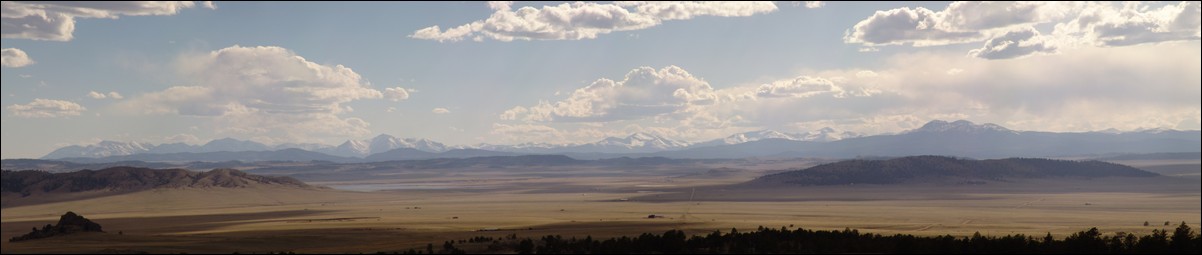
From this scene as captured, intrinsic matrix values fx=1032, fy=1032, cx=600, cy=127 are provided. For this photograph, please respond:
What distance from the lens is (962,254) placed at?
8412cm

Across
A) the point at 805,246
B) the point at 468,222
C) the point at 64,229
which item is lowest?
the point at 805,246

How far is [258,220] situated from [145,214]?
36.1 m

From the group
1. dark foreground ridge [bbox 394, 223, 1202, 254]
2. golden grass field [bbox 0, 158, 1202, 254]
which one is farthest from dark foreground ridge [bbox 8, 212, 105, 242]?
dark foreground ridge [bbox 394, 223, 1202, 254]

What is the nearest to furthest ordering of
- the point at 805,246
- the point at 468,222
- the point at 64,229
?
the point at 805,246
the point at 64,229
the point at 468,222

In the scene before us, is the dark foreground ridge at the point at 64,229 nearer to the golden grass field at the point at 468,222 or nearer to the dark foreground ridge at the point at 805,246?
the golden grass field at the point at 468,222

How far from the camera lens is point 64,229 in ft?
355

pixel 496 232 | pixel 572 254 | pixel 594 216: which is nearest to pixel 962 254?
pixel 572 254

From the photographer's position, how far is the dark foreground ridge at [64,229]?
343 feet

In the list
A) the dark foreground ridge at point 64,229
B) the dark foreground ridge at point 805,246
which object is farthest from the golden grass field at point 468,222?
the dark foreground ridge at point 805,246

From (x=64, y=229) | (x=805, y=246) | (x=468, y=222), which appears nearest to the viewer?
(x=805, y=246)

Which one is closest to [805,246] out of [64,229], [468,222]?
[468,222]

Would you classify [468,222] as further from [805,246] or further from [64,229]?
[805,246]

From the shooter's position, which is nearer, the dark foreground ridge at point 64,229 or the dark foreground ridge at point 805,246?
the dark foreground ridge at point 805,246

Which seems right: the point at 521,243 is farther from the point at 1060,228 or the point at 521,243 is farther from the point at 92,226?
the point at 1060,228
